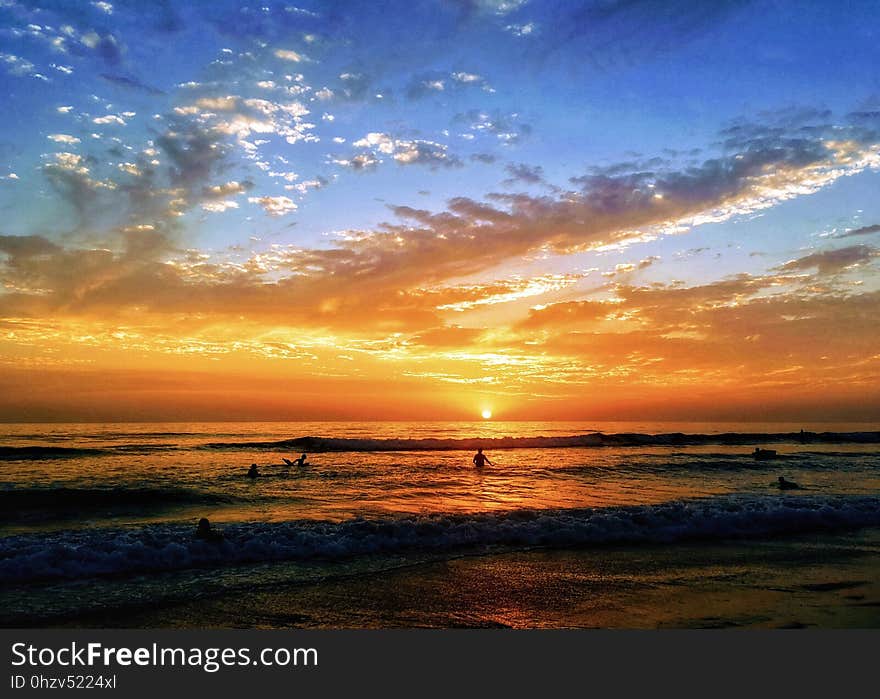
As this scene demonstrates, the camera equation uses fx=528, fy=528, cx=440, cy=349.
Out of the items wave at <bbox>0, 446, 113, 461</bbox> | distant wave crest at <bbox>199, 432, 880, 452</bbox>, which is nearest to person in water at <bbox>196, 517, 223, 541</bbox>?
wave at <bbox>0, 446, 113, 461</bbox>

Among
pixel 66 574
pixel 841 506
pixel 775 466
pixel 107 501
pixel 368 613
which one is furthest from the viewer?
pixel 775 466

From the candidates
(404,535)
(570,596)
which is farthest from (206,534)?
(570,596)

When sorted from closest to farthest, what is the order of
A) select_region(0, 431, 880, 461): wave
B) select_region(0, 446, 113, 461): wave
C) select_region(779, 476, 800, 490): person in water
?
select_region(779, 476, 800, 490): person in water → select_region(0, 446, 113, 461): wave → select_region(0, 431, 880, 461): wave

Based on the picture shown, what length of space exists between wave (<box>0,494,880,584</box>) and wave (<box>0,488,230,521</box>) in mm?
5813

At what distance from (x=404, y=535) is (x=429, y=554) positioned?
1492 mm

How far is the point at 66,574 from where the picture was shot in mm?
11914

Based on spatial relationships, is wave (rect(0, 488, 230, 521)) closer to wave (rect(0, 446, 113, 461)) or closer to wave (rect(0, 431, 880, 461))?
wave (rect(0, 446, 113, 461))

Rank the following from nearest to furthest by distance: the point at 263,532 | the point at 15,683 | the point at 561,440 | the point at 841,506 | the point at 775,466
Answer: the point at 15,683, the point at 263,532, the point at 841,506, the point at 775,466, the point at 561,440

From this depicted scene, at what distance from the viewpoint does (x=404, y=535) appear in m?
15.6

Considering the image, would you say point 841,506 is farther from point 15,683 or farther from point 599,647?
point 15,683

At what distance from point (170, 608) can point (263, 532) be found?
17.8 feet

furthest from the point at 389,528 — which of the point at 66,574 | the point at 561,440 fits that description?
the point at 561,440

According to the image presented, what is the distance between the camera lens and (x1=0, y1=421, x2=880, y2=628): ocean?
31.8ft

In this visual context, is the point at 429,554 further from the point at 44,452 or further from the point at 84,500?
the point at 44,452
